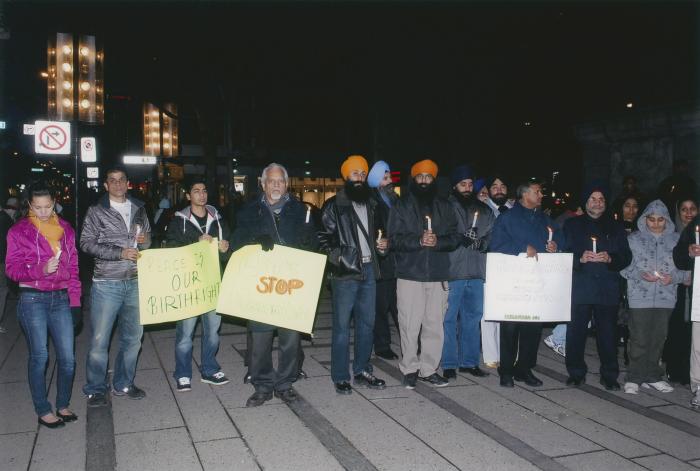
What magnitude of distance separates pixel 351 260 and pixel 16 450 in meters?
2.94

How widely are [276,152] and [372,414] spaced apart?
116 ft

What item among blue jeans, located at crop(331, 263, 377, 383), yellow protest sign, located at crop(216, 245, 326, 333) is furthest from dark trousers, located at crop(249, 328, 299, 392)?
blue jeans, located at crop(331, 263, 377, 383)

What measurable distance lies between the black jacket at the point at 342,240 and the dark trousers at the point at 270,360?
73 centimetres

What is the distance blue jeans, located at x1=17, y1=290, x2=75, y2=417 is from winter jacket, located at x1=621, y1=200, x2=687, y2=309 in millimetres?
5057

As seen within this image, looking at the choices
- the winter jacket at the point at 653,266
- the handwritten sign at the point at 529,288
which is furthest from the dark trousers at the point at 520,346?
the winter jacket at the point at 653,266

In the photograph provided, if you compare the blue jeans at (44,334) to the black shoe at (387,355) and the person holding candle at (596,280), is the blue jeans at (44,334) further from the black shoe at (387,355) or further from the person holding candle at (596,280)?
the person holding candle at (596,280)

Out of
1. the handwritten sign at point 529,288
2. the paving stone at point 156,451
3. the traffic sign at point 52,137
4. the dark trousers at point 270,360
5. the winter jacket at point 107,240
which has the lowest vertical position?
the paving stone at point 156,451

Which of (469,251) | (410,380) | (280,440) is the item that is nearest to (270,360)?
(280,440)

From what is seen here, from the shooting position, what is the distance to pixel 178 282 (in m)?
5.14

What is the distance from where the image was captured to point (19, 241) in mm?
4336

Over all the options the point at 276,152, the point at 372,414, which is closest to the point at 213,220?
the point at 372,414

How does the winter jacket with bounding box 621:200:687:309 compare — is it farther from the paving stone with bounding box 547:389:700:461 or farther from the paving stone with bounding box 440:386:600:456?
the paving stone with bounding box 440:386:600:456

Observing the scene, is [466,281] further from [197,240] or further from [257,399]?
[197,240]

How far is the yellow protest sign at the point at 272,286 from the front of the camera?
500 centimetres
